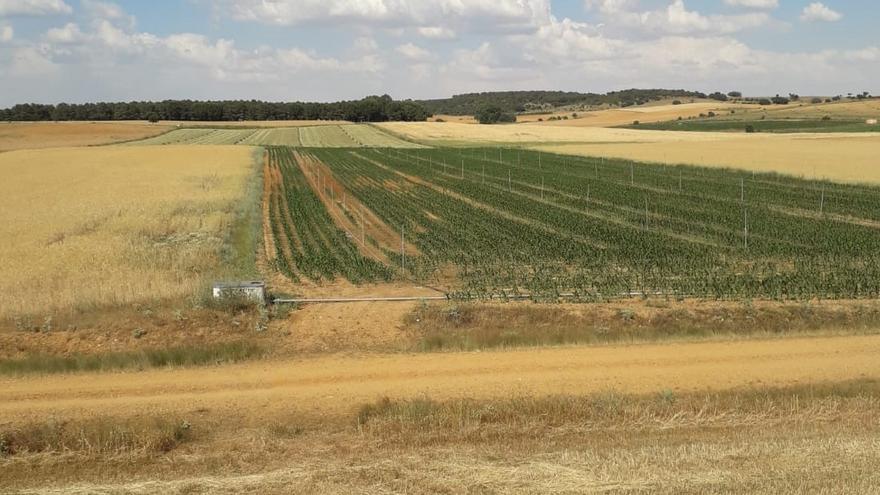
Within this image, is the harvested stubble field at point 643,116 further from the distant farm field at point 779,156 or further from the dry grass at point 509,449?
the dry grass at point 509,449

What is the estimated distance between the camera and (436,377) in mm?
12570

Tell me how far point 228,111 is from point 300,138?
220 ft

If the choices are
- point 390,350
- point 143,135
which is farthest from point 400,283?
point 143,135

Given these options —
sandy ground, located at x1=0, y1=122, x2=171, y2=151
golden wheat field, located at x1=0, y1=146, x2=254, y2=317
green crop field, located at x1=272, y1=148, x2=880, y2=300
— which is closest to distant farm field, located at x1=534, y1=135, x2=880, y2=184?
green crop field, located at x1=272, y1=148, x2=880, y2=300

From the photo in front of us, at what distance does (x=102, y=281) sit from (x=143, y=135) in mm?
104908

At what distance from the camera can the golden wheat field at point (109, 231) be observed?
702 inches

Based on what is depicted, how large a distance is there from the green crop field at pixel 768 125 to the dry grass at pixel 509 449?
382 ft

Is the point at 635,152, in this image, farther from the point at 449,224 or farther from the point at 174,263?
Answer: the point at 174,263

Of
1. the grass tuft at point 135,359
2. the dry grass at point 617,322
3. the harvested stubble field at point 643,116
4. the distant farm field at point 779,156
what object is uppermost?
the harvested stubble field at point 643,116

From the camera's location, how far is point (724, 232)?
26453mm

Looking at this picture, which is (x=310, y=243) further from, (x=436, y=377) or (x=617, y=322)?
(x=436, y=377)

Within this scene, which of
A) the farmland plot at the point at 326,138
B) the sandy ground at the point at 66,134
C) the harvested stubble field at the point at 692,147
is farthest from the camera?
the sandy ground at the point at 66,134

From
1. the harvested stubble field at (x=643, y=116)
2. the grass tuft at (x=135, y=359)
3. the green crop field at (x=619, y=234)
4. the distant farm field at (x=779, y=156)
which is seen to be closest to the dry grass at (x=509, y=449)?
the grass tuft at (x=135, y=359)

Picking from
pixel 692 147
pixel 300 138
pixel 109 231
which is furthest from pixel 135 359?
pixel 300 138
